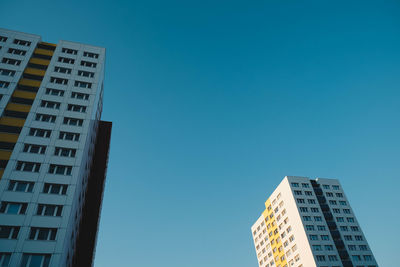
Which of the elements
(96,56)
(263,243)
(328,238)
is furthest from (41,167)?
(263,243)

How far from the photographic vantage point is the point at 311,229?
2537 inches

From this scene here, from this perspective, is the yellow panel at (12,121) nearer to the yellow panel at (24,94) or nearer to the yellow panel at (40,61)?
the yellow panel at (24,94)

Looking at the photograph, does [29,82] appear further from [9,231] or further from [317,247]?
[317,247]

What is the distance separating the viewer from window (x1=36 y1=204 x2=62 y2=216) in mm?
32250

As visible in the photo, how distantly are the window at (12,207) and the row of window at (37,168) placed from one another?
5.06m

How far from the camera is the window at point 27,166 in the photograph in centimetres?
3494

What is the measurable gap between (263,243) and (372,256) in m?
31.4

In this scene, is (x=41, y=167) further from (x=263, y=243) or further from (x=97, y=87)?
(x=263, y=243)

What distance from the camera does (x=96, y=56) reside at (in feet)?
174

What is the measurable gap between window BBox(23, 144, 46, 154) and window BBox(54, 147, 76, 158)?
175cm

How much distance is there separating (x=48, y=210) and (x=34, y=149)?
34.6 feet

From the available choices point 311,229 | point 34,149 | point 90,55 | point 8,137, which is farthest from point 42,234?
point 311,229

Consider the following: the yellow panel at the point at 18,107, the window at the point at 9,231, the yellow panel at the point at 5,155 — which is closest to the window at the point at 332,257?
the window at the point at 9,231

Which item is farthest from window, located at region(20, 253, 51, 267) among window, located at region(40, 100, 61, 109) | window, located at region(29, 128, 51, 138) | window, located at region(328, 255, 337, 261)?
window, located at region(328, 255, 337, 261)
